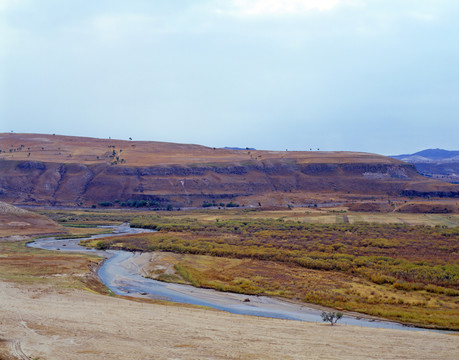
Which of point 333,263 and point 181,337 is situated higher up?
point 333,263

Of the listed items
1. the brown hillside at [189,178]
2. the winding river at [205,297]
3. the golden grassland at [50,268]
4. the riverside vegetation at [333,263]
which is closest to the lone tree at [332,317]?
the winding river at [205,297]

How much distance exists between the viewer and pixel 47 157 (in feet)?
446

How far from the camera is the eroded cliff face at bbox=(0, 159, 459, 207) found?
11144cm

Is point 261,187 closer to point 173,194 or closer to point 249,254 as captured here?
point 173,194

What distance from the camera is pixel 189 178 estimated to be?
401 feet

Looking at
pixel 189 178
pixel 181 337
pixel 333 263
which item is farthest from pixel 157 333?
pixel 189 178

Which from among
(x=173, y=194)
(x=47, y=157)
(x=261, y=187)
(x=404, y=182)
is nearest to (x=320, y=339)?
(x=173, y=194)

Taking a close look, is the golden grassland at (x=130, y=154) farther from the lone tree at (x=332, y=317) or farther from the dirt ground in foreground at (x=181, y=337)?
the lone tree at (x=332, y=317)

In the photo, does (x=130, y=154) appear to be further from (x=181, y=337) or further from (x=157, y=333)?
(x=181, y=337)

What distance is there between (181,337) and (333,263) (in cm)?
2149

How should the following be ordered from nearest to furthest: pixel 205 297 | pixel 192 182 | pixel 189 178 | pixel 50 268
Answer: pixel 205 297 → pixel 50 268 → pixel 192 182 → pixel 189 178

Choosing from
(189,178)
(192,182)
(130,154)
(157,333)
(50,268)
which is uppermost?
(130,154)

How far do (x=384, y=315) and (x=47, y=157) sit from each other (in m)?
132

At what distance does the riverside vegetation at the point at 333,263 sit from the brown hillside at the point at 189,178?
52755 millimetres
